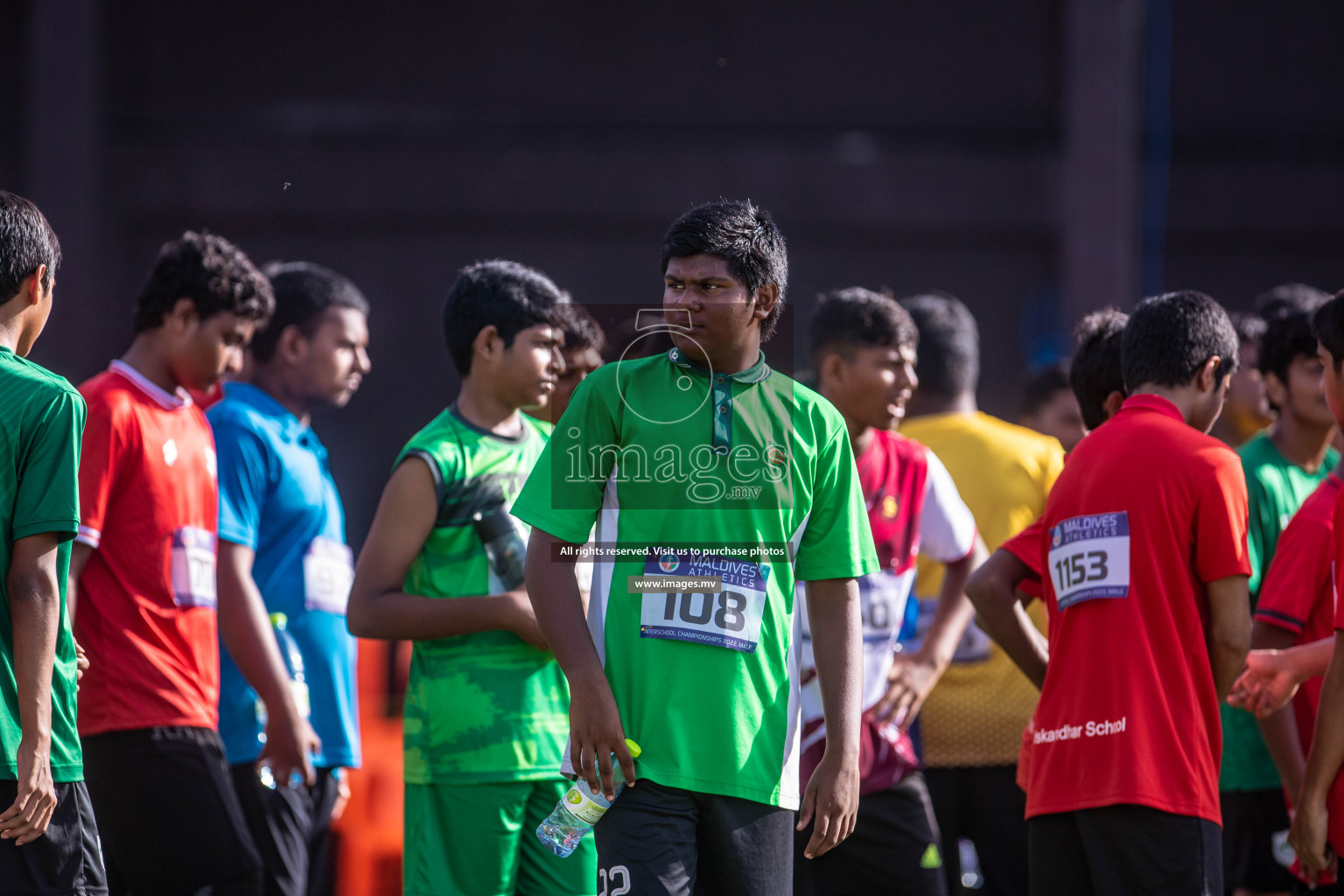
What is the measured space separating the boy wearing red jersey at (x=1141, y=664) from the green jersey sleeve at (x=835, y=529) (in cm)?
60

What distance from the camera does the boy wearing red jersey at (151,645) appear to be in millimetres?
3111

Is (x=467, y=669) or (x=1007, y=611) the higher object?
(x=1007, y=611)

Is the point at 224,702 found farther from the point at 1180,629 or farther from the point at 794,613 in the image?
the point at 1180,629

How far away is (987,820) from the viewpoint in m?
4.09

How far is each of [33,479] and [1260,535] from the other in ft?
10.2

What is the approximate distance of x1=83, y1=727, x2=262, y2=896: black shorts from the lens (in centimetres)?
311

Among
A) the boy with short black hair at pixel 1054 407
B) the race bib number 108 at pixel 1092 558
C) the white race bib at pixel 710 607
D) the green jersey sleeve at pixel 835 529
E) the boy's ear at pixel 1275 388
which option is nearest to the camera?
the white race bib at pixel 710 607

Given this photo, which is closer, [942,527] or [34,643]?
[34,643]

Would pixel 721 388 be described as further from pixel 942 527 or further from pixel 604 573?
pixel 942 527

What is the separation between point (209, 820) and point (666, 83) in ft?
24.4

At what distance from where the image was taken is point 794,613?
2.55 meters

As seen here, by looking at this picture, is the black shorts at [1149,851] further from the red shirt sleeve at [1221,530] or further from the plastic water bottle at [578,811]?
the plastic water bottle at [578,811]

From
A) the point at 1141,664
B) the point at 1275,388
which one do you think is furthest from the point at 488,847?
the point at 1275,388

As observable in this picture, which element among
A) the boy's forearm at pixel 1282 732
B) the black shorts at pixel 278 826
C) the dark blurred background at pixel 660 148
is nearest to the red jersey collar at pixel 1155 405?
the boy's forearm at pixel 1282 732
